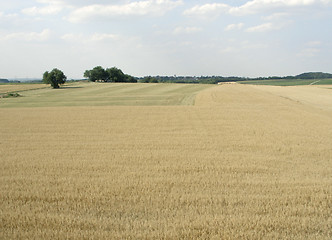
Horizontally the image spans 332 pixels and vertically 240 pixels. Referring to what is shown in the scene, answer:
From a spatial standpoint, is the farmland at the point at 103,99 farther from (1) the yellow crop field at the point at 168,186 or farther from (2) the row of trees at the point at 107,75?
(2) the row of trees at the point at 107,75

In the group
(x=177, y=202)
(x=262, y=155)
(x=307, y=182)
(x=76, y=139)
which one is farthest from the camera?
(x=76, y=139)

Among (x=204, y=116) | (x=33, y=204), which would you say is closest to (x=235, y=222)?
(x=33, y=204)

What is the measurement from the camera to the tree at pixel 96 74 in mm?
111188

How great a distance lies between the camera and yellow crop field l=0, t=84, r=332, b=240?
5.97 m

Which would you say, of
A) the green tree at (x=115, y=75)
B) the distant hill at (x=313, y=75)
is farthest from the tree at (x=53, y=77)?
the distant hill at (x=313, y=75)

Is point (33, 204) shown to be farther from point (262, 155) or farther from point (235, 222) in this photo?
point (262, 155)

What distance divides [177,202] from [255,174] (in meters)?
3.17

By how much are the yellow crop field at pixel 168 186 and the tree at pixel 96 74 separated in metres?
98.2

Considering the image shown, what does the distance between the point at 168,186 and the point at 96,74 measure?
354 ft

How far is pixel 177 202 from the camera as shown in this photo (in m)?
7.14

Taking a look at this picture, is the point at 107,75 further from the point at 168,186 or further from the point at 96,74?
the point at 168,186

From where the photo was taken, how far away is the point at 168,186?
817cm

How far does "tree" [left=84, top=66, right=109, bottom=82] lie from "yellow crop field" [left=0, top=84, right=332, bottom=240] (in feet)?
322

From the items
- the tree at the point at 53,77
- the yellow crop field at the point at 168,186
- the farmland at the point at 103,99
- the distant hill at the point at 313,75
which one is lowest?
the yellow crop field at the point at 168,186
